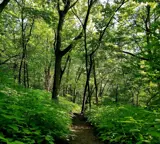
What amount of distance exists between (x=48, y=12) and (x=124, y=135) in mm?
6718

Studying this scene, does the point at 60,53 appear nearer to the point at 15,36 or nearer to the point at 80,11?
the point at 80,11

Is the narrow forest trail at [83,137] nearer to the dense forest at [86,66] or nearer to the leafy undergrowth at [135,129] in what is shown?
the dense forest at [86,66]

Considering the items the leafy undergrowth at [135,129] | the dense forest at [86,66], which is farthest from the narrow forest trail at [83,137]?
the leafy undergrowth at [135,129]

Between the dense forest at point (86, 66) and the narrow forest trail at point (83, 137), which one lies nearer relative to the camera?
the dense forest at point (86, 66)

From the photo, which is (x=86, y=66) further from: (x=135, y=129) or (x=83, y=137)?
(x=135, y=129)

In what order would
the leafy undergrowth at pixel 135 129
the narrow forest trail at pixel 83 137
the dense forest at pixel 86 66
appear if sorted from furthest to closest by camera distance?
the narrow forest trail at pixel 83 137 < the dense forest at pixel 86 66 < the leafy undergrowth at pixel 135 129

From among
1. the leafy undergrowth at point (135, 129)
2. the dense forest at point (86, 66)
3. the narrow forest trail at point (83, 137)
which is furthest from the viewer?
the narrow forest trail at point (83, 137)

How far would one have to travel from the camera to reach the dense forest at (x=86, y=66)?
440cm

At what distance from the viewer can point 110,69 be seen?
26.7 metres

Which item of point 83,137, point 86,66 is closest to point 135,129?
point 83,137

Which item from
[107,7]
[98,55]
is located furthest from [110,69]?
[107,7]

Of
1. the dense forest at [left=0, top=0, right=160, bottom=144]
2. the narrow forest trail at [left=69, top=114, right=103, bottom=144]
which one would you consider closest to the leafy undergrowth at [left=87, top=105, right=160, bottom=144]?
the dense forest at [left=0, top=0, right=160, bottom=144]

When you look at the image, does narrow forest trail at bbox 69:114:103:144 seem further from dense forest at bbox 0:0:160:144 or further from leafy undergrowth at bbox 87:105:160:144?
leafy undergrowth at bbox 87:105:160:144

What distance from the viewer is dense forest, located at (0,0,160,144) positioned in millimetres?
4402
